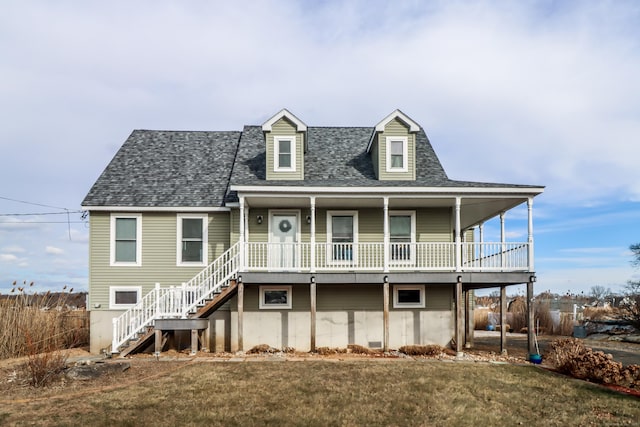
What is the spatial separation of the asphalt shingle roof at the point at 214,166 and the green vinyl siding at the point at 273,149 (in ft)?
1.39

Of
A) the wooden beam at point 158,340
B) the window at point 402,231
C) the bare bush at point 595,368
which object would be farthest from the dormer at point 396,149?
the wooden beam at point 158,340

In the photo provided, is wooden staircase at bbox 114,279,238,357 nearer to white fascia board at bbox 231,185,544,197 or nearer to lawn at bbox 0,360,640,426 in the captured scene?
lawn at bbox 0,360,640,426

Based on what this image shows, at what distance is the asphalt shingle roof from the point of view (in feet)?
62.8

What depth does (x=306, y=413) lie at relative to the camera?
10148 mm

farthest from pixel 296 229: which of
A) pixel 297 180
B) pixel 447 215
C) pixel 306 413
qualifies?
pixel 306 413

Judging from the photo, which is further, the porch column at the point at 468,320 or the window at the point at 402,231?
the porch column at the point at 468,320

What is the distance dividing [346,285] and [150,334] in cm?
646

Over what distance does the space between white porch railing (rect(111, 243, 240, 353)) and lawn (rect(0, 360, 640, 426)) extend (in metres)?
2.34

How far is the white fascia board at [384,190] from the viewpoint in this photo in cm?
1675

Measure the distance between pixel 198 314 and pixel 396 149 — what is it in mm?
8666

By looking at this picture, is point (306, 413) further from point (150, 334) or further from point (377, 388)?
point (150, 334)

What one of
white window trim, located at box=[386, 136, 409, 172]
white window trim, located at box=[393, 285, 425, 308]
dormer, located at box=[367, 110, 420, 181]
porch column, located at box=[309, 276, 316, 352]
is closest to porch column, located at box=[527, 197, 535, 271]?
white window trim, located at box=[393, 285, 425, 308]

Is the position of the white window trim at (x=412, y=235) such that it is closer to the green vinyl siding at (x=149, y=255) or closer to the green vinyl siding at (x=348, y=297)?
the green vinyl siding at (x=348, y=297)

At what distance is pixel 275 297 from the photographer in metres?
18.8
